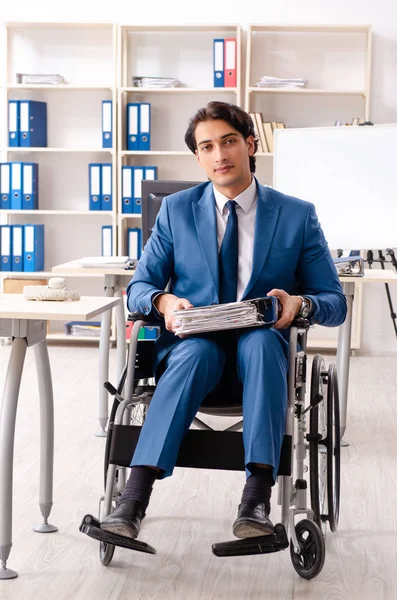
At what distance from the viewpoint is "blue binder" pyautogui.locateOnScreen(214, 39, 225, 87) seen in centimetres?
558

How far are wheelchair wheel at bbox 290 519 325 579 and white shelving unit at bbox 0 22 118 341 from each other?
380cm

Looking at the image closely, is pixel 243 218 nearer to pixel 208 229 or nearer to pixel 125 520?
pixel 208 229

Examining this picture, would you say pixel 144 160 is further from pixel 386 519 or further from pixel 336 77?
pixel 386 519

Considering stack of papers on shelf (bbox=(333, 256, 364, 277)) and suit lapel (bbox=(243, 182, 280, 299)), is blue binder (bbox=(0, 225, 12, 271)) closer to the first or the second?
stack of papers on shelf (bbox=(333, 256, 364, 277))

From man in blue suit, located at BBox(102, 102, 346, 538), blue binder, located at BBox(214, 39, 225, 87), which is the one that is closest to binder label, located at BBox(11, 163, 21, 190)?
blue binder, located at BBox(214, 39, 225, 87)

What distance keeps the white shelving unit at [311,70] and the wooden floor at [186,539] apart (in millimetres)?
2649

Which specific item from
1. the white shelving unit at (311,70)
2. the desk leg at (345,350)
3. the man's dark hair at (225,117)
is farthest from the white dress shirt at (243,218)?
the white shelving unit at (311,70)

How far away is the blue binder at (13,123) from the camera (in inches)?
224

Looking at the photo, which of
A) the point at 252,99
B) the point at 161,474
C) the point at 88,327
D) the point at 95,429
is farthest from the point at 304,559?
the point at 252,99

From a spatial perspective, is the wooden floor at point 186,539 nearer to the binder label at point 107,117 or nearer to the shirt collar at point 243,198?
the shirt collar at point 243,198

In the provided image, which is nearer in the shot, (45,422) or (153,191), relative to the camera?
(45,422)

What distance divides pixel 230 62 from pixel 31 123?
1.35m

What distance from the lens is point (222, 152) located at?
7.82 feet

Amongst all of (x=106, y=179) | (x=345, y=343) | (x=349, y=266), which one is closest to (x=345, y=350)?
(x=345, y=343)
